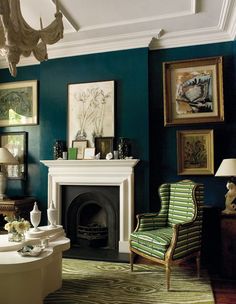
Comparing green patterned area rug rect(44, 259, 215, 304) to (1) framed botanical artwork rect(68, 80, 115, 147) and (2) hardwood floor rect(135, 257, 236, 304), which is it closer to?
(2) hardwood floor rect(135, 257, 236, 304)

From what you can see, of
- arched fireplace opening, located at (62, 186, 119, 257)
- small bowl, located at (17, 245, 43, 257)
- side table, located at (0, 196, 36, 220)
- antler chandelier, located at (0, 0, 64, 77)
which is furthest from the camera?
arched fireplace opening, located at (62, 186, 119, 257)

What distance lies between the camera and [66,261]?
12.3 ft

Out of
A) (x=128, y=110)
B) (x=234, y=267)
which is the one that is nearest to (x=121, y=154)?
(x=128, y=110)

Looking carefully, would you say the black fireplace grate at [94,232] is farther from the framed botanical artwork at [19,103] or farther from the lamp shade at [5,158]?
the framed botanical artwork at [19,103]

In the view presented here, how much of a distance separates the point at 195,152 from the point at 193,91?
882 mm

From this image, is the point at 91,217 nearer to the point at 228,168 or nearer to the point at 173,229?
the point at 173,229

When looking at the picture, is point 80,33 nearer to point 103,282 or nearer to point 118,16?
point 118,16

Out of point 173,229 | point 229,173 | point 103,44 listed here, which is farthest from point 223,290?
point 103,44

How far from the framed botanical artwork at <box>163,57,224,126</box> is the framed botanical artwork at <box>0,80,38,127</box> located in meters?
2.19

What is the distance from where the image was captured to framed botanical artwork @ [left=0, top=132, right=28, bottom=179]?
15.6 ft

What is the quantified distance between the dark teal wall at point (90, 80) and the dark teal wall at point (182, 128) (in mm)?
202

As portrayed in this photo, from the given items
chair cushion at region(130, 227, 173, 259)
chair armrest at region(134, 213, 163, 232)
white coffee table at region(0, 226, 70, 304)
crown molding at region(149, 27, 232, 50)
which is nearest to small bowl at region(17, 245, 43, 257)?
white coffee table at region(0, 226, 70, 304)

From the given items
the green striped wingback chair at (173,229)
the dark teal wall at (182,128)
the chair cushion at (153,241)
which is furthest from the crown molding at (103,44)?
the chair cushion at (153,241)

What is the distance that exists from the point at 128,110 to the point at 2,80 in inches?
94.6
